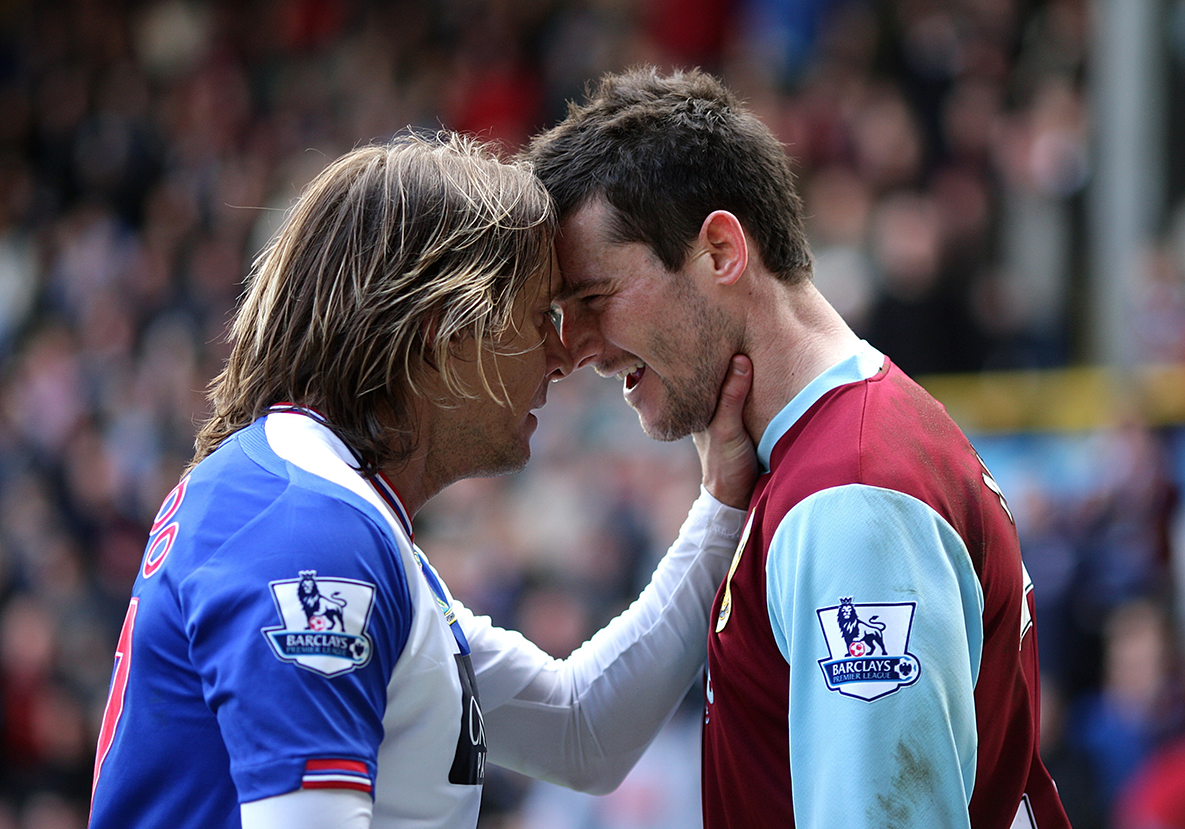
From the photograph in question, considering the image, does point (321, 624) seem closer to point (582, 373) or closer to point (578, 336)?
point (578, 336)

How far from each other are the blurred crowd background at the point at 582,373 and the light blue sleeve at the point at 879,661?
2405 mm

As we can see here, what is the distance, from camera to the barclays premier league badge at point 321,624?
5.29ft

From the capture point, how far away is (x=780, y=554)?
206cm

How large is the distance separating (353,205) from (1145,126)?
6.18 metres

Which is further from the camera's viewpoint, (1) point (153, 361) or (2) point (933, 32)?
(1) point (153, 361)

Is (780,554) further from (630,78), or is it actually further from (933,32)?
(933,32)

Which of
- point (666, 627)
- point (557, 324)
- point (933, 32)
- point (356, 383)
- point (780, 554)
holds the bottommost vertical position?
point (666, 627)

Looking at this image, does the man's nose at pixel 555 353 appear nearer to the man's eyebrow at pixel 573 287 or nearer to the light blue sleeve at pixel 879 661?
the man's eyebrow at pixel 573 287

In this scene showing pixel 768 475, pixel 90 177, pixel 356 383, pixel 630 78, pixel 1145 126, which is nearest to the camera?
pixel 356 383

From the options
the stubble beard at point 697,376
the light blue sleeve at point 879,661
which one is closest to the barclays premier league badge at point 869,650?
the light blue sleeve at point 879,661

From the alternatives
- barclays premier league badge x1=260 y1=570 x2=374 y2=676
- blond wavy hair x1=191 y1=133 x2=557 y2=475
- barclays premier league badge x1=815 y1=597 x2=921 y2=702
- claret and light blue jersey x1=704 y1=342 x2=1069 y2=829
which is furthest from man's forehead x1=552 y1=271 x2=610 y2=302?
barclays premier league badge x1=260 y1=570 x2=374 y2=676

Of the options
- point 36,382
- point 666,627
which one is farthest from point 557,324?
point 36,382

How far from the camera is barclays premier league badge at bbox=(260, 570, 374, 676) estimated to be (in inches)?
63.5

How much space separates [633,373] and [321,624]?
114cm
